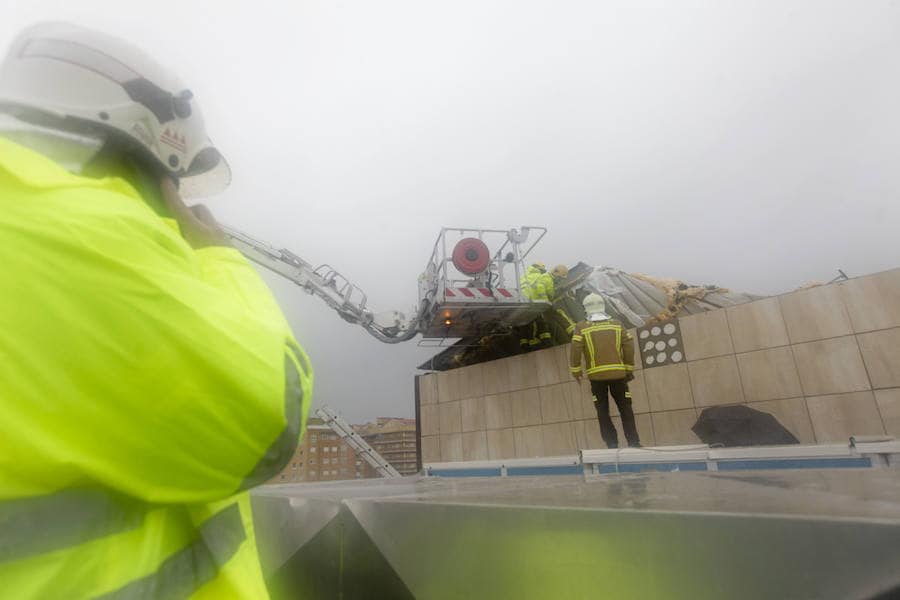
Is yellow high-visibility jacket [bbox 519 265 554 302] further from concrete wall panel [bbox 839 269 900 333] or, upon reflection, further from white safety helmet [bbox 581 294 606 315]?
concrete wall panel [bbox 839 269 900 333]

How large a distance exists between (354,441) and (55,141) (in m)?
9.45

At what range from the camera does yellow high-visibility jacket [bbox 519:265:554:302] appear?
25.3ft

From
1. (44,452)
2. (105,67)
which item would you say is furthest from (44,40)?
(44,452)

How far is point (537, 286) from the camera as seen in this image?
772cm

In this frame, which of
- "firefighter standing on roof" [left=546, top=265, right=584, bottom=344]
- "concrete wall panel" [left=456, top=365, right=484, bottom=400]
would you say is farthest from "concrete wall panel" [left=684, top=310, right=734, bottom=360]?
"concrete wall panel" [left=456, top=365, right=484, bottom=400]

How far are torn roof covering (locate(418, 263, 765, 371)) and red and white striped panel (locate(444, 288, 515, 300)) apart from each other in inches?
43.5

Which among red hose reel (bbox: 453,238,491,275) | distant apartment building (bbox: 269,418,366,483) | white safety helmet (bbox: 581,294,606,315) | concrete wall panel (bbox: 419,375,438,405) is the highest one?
red hose reel (bbox: 453,238,491,275)

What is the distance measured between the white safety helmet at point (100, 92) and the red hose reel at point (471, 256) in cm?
634

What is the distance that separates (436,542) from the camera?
0.98m

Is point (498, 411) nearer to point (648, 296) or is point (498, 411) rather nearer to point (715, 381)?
point (648, 296)

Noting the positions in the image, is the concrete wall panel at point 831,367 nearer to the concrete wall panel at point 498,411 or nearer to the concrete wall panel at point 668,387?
the concrete wall panel at point 668,387

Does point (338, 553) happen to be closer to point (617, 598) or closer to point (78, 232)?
point (617, 598)

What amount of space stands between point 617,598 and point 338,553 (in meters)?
0.85

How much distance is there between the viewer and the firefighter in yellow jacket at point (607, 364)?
17.5ft
